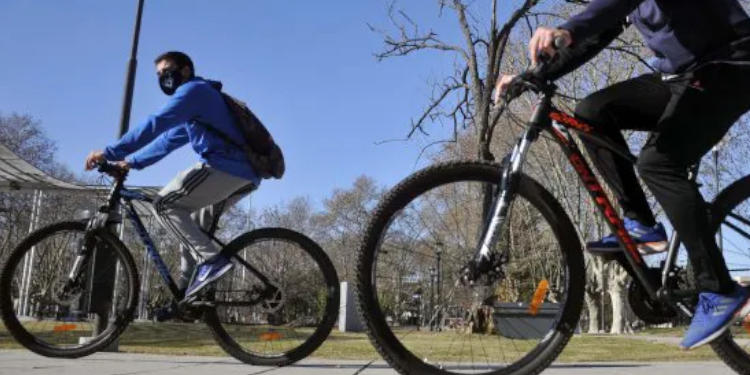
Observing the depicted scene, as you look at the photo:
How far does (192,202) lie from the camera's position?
454 cm

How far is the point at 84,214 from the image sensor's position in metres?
5.64

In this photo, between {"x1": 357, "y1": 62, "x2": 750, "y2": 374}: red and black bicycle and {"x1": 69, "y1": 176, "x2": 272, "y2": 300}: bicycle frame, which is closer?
{"x1": 357, "y1": 62, "x2": 750, "y2": 374}: red and black bicycle

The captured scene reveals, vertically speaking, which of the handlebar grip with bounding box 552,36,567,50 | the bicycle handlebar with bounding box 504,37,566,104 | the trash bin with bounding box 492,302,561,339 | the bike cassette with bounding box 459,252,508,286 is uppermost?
the handlebar grip with bounding box 552,36,567,50

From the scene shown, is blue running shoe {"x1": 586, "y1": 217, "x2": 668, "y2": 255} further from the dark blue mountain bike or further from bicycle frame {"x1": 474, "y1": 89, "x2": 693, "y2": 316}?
the dark blue mountain bike

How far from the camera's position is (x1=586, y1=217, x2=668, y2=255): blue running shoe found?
2.70 metres

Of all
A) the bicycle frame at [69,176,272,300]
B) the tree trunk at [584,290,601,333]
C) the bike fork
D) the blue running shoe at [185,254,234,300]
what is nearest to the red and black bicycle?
the bike fork

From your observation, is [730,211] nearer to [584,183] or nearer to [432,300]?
[584,183]

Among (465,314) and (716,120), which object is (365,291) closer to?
(465,314)

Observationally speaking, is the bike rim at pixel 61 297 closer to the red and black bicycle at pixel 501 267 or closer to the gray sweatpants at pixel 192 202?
the gray sweatpants at pixel 192 202

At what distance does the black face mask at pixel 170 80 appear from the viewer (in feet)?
15.6

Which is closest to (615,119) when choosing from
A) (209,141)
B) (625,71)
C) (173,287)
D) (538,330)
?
(538,330)

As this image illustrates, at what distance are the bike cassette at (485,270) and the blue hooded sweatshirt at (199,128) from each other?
7.64ft

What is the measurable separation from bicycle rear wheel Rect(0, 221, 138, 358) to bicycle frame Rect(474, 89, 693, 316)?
124 inches

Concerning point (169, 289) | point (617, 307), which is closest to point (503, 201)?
point (169, 289)
